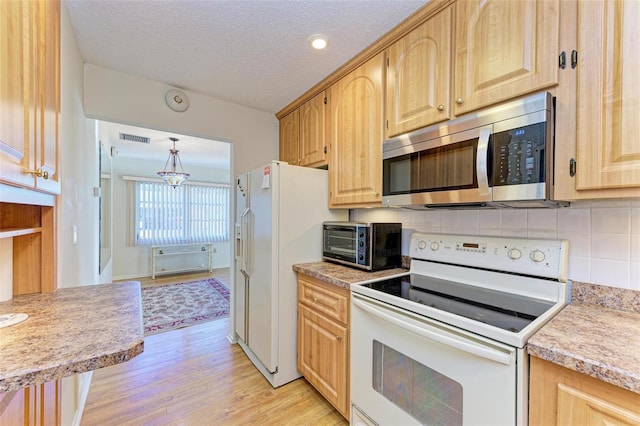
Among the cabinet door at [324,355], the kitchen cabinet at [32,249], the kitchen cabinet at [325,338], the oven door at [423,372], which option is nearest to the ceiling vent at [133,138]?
the kitchen cabinet at [32,249]

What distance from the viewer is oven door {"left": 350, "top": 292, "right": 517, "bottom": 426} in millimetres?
933

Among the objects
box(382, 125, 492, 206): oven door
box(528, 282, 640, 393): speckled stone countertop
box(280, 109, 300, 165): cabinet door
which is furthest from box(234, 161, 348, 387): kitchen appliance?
box(528, 282, 640, 393): speckled stone countertop

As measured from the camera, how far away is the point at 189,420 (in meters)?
1.70

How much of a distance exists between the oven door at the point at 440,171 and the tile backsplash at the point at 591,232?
379mm

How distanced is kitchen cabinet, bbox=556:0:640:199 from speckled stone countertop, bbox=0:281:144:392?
1635 mm

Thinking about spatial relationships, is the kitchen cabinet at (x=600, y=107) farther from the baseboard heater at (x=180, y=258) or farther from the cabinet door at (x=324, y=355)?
the baseboard heater at (x=180, y=258)

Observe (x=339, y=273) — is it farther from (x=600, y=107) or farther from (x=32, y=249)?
(x=32, y=249)

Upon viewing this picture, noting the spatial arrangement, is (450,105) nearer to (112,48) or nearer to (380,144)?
(380,144)

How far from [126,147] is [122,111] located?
115 inches

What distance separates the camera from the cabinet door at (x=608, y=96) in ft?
2.96

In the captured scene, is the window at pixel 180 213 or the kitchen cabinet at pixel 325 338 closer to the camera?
the kitchen cabinet at pixel 325 338

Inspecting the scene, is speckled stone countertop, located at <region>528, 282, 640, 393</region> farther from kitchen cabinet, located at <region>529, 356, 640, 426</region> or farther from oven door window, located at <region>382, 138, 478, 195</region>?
oven door window, located at <region>382, 138, 478, 195</region>

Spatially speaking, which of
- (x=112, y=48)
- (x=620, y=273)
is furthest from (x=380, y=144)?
(x=112, y=48)

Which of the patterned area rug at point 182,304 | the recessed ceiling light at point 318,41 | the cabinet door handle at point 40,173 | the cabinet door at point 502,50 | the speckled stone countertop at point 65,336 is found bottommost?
the patterned area rug at point 182,304
